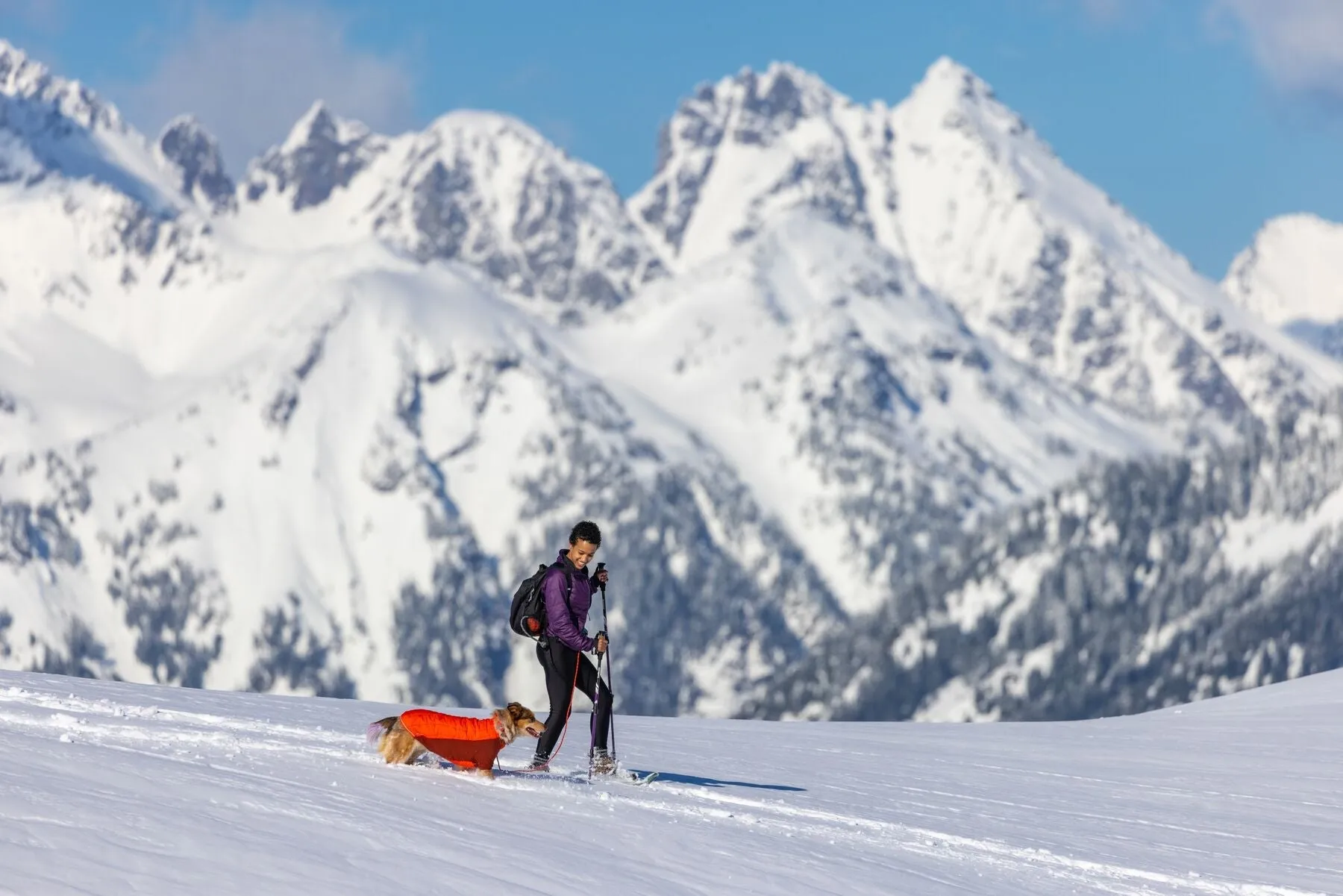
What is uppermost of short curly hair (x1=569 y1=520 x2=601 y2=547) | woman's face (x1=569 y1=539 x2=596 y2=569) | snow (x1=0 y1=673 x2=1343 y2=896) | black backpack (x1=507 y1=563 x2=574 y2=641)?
short curly hair (x1=569 y1=520 x2=601 y2=547)

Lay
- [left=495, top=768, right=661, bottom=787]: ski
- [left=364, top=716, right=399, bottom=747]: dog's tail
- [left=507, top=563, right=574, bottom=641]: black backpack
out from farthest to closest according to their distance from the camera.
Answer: [left=495, top=768, right=661, bottom=787]: ski < [left=507, top=563, right=574, bottom=641]: black backpack < [left=364, top=716, right=399, bottom=747]: dog's tail

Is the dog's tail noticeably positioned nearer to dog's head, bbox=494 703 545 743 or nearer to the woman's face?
dog's head, bbox=494 703 545 743

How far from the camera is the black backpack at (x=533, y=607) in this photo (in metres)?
20.0

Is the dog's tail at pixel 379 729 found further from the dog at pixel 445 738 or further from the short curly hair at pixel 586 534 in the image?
the short curly hair at pixel 586 534

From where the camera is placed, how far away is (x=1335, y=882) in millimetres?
19391

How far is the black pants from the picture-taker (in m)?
20.3

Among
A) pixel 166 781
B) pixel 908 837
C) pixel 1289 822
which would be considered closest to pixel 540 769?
pixel 908 837

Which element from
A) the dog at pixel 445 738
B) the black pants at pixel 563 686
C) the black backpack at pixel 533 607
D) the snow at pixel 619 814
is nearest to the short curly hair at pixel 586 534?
the black backpack at pixel 533 607

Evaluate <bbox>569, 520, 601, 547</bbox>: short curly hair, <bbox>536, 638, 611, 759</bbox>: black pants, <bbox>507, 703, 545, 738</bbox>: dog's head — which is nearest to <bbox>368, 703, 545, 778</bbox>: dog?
<bbox>507, 703, 545, 738</bbox>: dog's head

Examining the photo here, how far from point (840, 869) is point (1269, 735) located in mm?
19488

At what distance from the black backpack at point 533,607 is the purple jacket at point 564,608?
1.7 inches

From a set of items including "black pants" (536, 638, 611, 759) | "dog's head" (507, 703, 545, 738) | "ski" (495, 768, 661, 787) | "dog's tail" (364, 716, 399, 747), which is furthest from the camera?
A: "ski" (495, 768, 661, 787)

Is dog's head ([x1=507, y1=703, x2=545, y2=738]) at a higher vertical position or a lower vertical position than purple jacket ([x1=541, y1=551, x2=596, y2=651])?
lower

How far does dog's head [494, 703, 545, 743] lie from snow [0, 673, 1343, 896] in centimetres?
54
